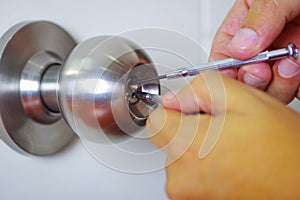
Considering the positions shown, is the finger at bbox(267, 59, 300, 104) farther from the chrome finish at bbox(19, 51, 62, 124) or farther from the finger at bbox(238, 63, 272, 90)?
the chrome finish at bbox(19, 51, 62, 124)

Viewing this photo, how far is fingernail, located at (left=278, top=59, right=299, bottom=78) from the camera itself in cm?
25

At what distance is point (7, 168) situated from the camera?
27 cm

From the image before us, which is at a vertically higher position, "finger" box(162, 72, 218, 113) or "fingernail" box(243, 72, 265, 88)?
"finger" box(162, 72, 218, 113)

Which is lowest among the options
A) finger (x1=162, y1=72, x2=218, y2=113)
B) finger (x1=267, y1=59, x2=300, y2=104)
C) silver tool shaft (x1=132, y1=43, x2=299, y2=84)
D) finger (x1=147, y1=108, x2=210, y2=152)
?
finger (x1=267, y1=59, x2=300, y2=104)

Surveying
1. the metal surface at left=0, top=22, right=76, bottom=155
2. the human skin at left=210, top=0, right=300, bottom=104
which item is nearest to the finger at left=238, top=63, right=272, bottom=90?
the human skin at left=210, top=0, right=300, bottom=104

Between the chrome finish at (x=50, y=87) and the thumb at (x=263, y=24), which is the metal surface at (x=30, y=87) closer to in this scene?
the chrome finish at (x=50, y=87)

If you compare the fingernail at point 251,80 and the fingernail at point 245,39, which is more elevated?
the fingernail at point 245,39

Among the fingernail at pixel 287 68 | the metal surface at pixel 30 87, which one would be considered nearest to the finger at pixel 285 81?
the fingernail at pixel 287 68

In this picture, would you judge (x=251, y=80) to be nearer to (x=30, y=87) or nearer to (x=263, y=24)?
(x=263, y=24)

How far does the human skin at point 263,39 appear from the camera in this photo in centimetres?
23

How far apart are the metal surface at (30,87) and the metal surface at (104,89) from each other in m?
0.05

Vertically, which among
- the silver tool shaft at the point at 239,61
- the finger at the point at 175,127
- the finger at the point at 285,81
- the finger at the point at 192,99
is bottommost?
the finger at the point at 285,81

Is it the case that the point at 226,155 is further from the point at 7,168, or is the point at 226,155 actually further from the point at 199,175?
the point at 7,168

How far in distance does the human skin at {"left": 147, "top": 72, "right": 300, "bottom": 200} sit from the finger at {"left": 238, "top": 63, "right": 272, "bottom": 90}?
0.18ft
